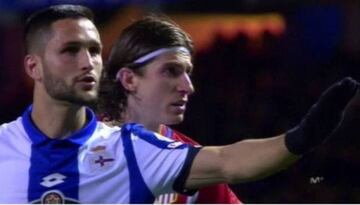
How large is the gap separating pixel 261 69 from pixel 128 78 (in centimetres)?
164

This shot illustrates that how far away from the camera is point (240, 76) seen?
5.01 metres

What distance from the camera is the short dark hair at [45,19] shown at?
302cm

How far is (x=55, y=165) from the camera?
9.63ft

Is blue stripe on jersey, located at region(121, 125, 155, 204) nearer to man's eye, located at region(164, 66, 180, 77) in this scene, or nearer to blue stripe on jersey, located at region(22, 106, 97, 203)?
blue stripe on jersey, located at region(22, 106, 97, 203)

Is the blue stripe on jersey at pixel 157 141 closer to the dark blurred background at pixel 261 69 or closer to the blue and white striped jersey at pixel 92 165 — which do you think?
the blue and white striped jersey at pixel 92 165

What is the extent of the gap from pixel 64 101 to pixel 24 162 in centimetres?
18

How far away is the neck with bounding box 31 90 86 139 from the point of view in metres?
2.98

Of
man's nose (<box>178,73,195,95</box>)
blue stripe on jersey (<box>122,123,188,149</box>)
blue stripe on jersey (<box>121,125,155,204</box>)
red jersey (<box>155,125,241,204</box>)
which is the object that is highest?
man's nose (<box>178,73,195,95</box>)

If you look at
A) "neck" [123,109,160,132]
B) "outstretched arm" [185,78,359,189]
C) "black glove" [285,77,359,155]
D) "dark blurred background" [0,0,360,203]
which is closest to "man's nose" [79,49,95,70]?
"outstretched arm" [185,78,359,189]

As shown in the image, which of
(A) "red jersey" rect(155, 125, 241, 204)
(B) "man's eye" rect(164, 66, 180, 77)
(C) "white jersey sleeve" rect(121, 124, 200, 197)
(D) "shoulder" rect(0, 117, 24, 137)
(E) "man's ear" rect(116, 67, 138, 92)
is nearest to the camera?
(C) "white jersey sleeve" rect(121, 124, 200, 197)

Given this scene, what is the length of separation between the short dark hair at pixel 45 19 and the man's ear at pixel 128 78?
0.41m

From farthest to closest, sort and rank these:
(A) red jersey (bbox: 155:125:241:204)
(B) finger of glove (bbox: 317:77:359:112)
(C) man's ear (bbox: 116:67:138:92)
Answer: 1. (C) man's ear (bbox: 116:67:138:92)
2. (A) red jersey (bbox: 155:125:241:204)
3. (B) finger of glove (bbox: 317:77:359:112)

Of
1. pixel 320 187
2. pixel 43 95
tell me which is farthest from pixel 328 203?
pixel 43 95

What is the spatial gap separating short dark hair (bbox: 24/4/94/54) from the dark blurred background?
4.97ft
